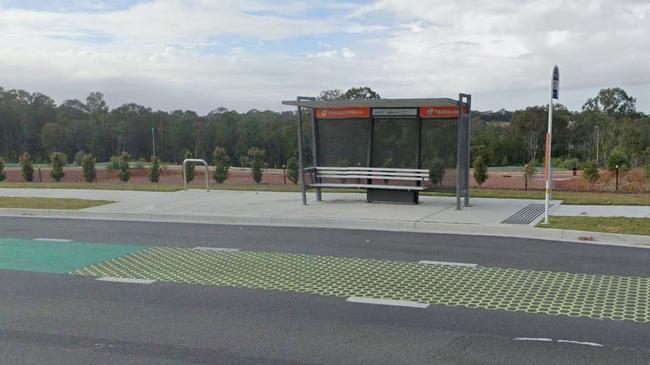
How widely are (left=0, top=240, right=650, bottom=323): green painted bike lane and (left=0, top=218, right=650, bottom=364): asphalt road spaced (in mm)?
324

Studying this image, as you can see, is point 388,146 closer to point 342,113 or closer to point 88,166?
point 342,113

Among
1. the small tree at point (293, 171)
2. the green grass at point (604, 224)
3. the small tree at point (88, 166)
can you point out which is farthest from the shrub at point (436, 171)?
the small tree at point (88, 166)

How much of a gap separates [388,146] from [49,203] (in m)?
8.29

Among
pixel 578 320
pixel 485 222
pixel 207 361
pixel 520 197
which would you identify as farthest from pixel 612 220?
pixel 207 361

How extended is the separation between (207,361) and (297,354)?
0.69m

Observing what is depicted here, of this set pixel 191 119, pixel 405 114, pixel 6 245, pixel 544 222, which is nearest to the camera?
pixel 6 245

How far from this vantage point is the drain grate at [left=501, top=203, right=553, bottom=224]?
1179 cm

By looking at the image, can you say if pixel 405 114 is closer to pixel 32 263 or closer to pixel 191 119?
pixel 32 263

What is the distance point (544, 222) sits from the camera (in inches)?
453

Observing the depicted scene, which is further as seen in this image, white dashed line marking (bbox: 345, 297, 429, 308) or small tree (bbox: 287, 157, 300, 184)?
small tree (bbox: 287, 157, 300, 184)

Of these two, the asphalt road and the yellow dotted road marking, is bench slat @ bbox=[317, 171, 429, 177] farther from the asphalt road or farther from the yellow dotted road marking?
the asphalt road

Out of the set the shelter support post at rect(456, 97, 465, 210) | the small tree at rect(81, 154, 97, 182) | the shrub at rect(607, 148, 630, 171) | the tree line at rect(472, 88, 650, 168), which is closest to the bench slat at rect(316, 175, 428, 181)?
the shelter support post at rect(456, 97, 465, 210)

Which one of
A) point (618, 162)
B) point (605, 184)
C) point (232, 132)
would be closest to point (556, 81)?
point (605, 184)

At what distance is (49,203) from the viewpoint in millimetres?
15797
